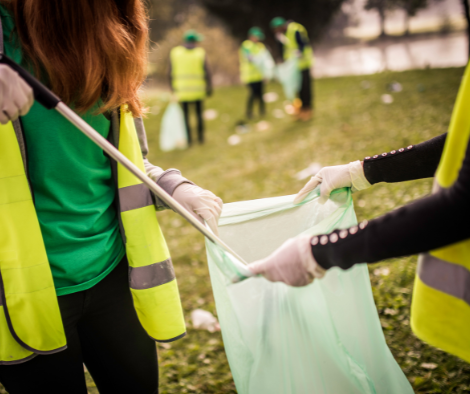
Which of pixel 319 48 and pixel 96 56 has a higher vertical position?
pixel 319 48

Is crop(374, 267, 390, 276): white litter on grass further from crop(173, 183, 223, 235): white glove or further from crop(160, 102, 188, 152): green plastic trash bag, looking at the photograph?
crop(160, 102, 188, 152): green plastic trash bag

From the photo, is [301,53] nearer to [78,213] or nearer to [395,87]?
[395,87]

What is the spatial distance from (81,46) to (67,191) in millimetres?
396

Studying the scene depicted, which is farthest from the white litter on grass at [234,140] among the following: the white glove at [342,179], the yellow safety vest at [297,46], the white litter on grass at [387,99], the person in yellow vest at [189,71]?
the white glove at [342,179]

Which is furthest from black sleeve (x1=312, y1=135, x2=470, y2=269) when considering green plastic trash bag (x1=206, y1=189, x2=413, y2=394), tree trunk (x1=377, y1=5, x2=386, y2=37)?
tree trunk (x1=377, y1=5, x2=386, y2=37)

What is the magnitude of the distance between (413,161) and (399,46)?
11.1 m

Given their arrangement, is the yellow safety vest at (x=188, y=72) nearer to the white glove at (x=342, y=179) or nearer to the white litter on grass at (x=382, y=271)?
the white litter on grass at (x=382, y=271)

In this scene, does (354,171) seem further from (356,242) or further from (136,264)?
(136,264)

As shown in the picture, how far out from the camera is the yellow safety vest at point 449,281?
0.77 meters

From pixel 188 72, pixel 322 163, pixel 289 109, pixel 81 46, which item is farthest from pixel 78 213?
pixel 289 109

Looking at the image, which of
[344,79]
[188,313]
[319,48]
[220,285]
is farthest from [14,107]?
[319,48]

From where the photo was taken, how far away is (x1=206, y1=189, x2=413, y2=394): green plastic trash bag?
3.73ft

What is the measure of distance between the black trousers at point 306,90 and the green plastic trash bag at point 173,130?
236 centimetres

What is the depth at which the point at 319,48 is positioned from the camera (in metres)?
14.9
